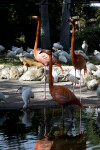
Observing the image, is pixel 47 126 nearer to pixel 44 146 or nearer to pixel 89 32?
pixel 44 146

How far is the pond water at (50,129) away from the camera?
18.5 feet

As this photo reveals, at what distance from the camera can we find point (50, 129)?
6.58 metres

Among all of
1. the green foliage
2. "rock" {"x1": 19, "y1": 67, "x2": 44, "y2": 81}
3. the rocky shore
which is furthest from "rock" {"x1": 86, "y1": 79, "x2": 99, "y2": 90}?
the green foliage

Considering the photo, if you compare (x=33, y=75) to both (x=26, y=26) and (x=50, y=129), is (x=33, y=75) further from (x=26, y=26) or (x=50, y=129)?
(x=26, y=26)

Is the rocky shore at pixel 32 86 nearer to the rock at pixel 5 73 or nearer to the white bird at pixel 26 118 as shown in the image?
the rock at pixel 5 73

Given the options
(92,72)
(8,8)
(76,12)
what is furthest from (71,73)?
(76,12)

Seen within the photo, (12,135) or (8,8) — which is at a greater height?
(8,8)

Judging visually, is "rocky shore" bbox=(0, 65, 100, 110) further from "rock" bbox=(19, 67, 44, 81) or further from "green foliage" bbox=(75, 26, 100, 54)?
"green foliage" bbox=(75, 26, 100, 54)

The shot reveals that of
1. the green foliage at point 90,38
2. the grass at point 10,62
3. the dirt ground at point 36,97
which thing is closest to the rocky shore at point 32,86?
the dirt ground at point 36,97

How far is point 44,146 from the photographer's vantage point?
5.66 metres

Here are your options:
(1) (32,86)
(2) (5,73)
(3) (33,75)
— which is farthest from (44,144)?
(2) (5,73)

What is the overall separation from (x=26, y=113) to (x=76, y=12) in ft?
69.4

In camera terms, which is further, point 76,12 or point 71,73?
point 76,12

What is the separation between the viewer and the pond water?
5648 millimetres
